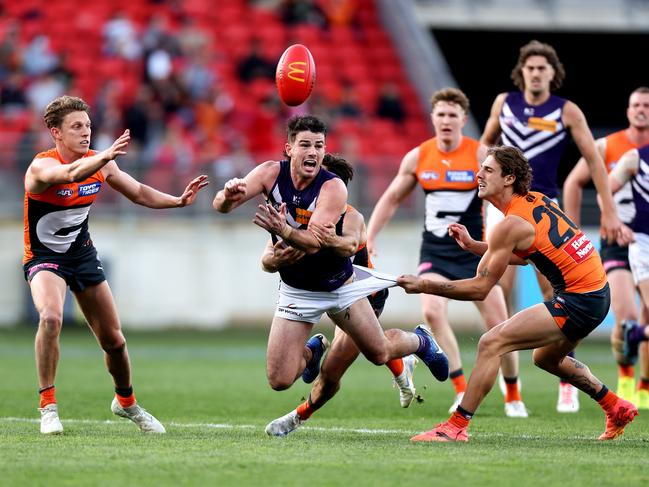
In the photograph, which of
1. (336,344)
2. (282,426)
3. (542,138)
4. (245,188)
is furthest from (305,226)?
(542,138)

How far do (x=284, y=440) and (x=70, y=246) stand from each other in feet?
6.87

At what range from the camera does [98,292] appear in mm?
8578

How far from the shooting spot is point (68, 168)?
8008mm

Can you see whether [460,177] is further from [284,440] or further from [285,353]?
[284,440]

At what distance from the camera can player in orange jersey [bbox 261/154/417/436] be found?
7.88 metres

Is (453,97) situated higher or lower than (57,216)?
higher

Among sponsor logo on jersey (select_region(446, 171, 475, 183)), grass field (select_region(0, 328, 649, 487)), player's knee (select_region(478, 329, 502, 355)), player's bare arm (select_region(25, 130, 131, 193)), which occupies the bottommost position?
grass field (select_region(0, 328, 649, 487))

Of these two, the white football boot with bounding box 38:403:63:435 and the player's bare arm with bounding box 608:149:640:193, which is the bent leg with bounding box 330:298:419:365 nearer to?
the white football boot with bounding box 38:403:63:435

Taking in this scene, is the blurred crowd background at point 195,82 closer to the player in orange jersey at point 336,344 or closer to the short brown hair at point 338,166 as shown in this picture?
the player in orange jersey at point 336,344

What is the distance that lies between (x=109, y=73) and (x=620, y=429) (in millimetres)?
15608

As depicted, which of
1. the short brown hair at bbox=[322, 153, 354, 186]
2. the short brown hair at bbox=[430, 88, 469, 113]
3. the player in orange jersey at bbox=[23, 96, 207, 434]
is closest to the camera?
the player in orange jersey at bbox=[23, 96, 207, 434]

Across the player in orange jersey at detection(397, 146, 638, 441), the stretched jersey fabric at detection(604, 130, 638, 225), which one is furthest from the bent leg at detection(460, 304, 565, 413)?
the stretched jersey fabric at detection(604, 130, 638, 225)

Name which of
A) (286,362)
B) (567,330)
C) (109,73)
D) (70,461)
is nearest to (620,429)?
(567,330)

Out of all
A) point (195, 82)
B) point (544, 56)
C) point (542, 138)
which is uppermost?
point (195, 82)
